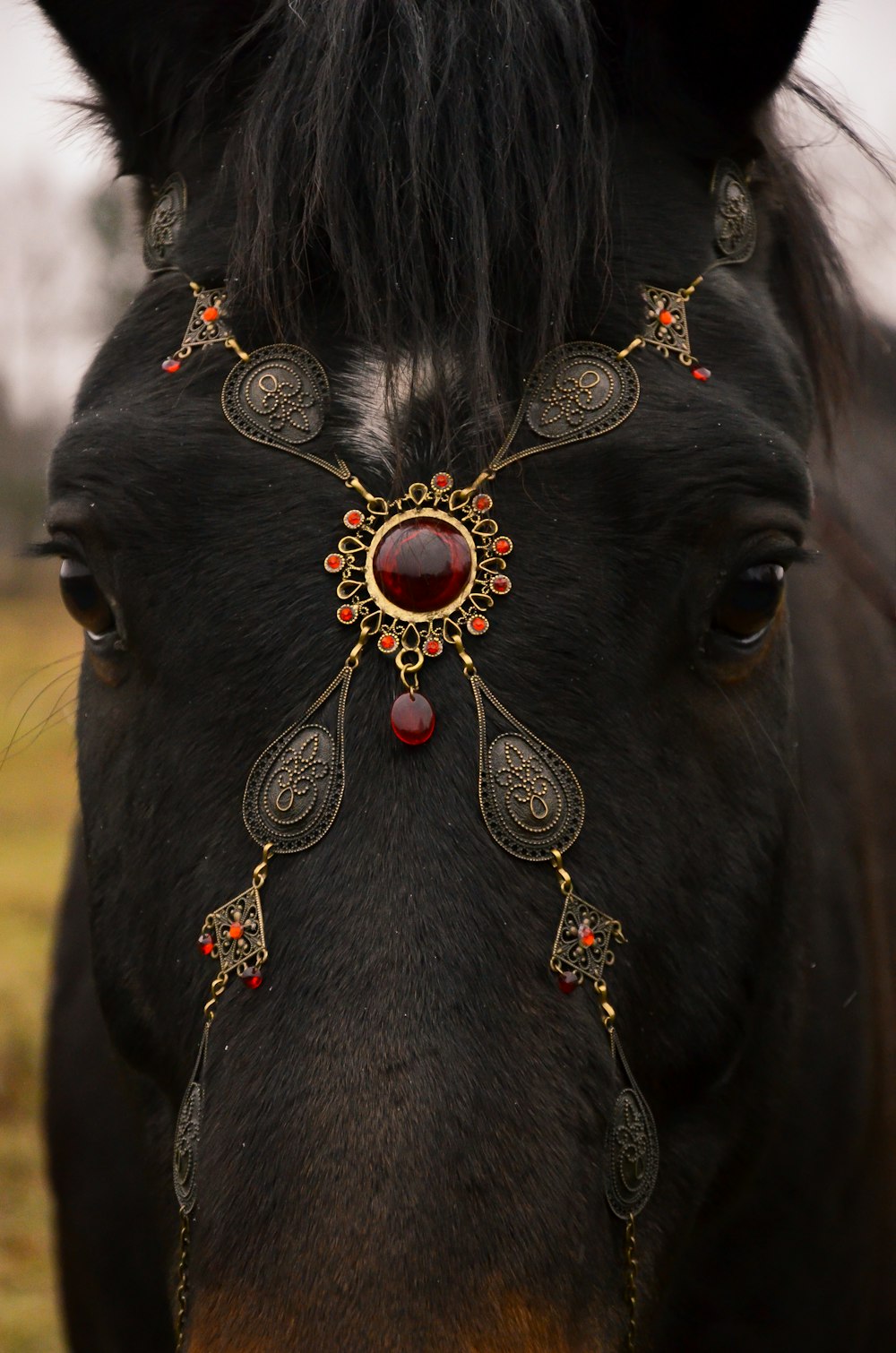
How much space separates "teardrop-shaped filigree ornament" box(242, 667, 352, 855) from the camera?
176 cm

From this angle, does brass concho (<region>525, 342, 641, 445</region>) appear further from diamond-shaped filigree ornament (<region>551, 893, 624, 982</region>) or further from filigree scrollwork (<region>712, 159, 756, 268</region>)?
diamond-shaped filigree ornament (<region>551, 893, 624, 982</region>)

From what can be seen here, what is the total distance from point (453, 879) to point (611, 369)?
2.68 feet

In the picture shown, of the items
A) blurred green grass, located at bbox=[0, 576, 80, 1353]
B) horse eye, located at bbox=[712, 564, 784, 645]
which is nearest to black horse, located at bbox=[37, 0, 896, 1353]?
horse eye, located at bbox=[712, 564, 784, 645]

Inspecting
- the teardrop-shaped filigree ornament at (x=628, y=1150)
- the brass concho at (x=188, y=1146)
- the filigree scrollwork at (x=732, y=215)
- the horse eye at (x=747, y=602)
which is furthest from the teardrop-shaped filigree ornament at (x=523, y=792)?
the filigree scrollwork at (x=732, y=215)

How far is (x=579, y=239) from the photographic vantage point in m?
1.99

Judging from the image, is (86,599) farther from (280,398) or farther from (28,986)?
(28,986)

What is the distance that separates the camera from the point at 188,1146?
5.97 ft

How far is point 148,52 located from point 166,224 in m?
0.34

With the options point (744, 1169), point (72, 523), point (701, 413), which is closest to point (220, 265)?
point (72, 523)

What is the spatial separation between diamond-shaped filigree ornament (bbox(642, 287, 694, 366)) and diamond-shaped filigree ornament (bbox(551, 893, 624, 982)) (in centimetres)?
86

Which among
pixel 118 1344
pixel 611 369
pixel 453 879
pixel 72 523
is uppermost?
pixel 611 369

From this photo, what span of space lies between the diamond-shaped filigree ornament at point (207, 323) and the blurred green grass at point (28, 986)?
0.63 m

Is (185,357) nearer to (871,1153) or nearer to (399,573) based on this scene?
(399,573)

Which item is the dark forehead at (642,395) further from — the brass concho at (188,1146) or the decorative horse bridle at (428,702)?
the brass concho at (188,1146)
